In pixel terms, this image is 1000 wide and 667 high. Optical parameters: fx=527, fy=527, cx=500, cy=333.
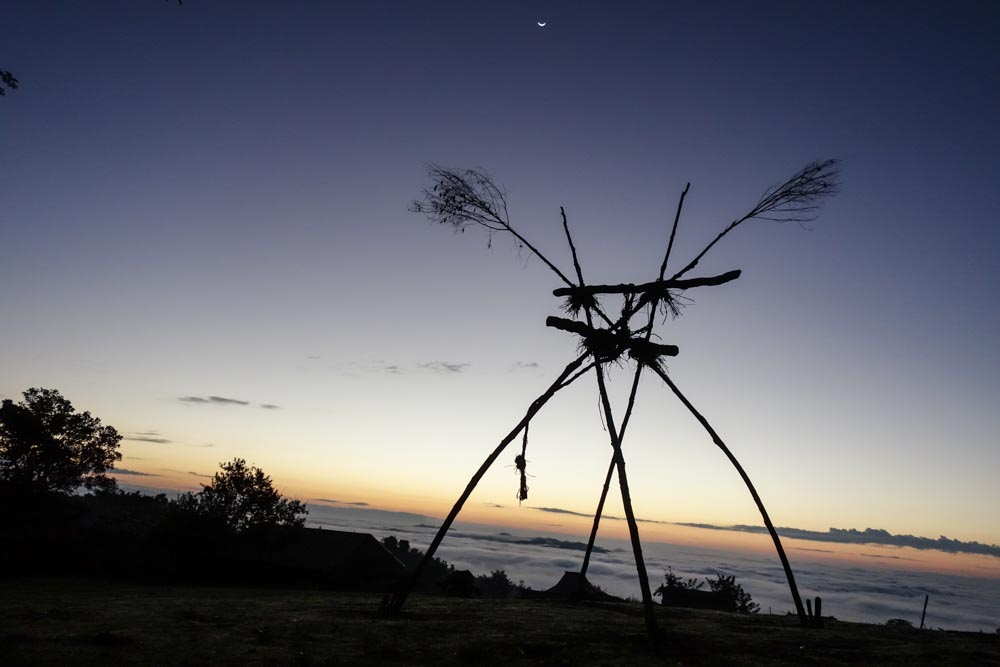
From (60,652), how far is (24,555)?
37.7 meters

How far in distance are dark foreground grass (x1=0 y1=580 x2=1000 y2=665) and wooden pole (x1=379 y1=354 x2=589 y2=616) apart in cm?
34

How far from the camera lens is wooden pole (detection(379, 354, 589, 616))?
30.5ft

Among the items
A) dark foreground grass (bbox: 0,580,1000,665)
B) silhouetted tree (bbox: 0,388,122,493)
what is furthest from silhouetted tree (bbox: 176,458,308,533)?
dark foreground grass (bbox: 0,580,1000,665)

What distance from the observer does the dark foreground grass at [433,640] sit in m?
6.16

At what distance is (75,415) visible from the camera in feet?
172

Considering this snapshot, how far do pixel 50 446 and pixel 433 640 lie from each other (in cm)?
6115

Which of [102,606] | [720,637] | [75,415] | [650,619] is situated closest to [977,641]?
[720,637]

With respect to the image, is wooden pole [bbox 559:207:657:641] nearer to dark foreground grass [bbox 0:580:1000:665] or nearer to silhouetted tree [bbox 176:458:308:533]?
dark foreground grass [bbox 0:580:1000:665]

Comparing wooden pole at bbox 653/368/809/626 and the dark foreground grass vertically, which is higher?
wooden pole at bbox 653/368/809/626

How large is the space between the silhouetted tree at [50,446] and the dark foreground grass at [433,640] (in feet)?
172

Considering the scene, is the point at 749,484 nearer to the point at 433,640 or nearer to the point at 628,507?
the point at 628,507

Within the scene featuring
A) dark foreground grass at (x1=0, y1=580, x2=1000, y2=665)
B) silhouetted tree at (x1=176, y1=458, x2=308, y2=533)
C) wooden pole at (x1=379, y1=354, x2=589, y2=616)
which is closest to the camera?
dark foreground grass at (x1=0, y1=580, x2=1000, y2=665)

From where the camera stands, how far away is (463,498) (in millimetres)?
9289

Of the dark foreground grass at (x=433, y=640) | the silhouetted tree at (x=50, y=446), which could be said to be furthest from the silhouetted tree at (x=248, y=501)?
the dark foreground grass at (x=433, y=640)
